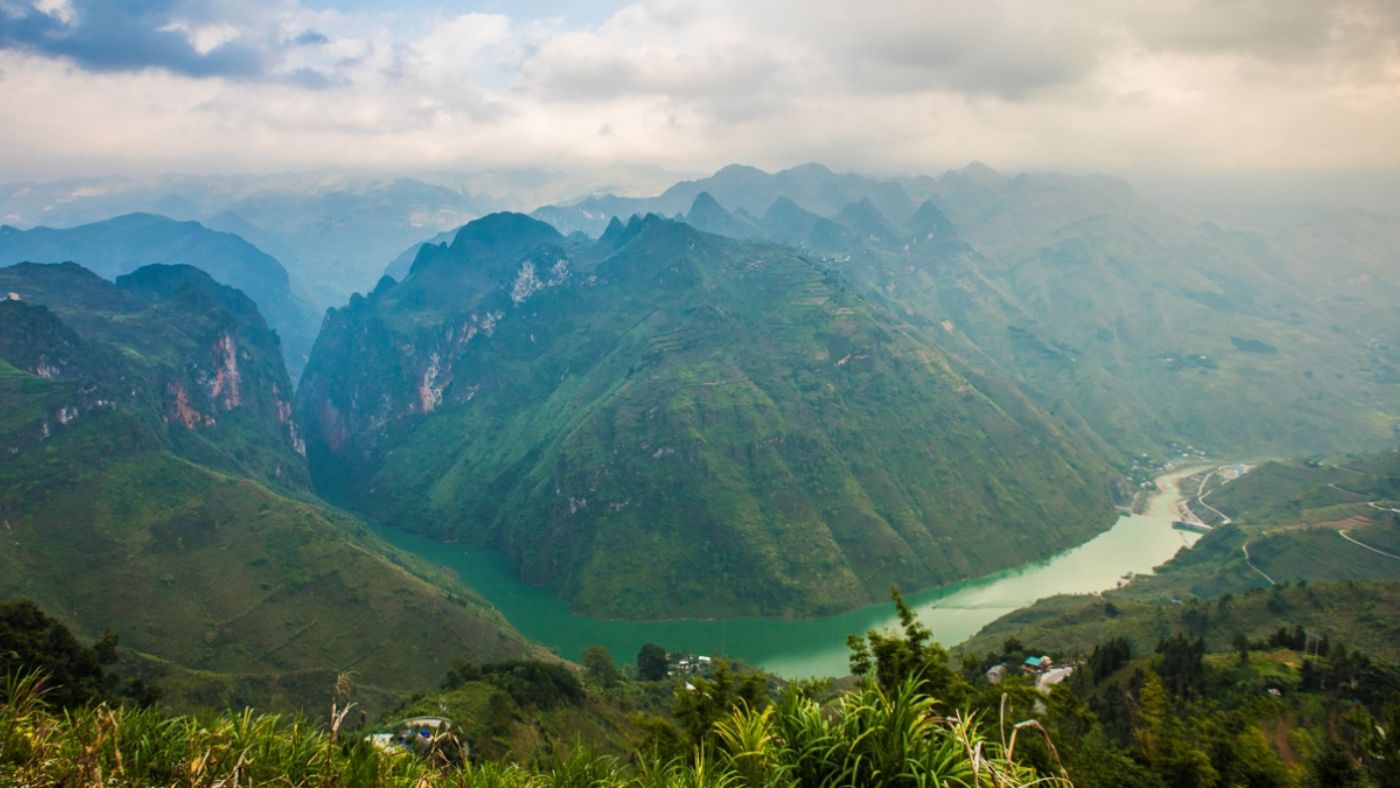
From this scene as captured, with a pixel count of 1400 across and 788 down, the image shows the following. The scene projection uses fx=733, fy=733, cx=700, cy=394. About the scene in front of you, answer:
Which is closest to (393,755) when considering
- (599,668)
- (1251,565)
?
(599,668)

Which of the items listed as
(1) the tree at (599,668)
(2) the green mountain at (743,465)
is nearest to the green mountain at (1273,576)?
(2) the green mountain at (743,465)

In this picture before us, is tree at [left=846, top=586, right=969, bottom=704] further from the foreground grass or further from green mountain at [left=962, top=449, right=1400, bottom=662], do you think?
green mountain at [left=962, top=449, right=1400, bottom=662]

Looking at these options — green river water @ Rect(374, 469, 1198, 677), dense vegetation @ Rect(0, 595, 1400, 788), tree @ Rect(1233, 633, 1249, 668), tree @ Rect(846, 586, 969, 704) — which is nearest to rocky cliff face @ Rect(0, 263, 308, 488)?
green river water @ Rect(374, 469, 1198, 677)

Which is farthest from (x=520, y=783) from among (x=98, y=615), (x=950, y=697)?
(x=98, y=615)

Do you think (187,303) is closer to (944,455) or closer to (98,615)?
(98,615)

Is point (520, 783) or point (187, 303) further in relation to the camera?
point (187, 303)

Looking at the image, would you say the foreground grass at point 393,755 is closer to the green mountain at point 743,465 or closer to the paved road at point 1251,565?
the green mountain at point 743,465

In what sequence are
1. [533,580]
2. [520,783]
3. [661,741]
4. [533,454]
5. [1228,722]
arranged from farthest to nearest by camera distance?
[533,454] → [533,580] → [1228,722] → [661,741] → [520,783]
